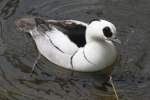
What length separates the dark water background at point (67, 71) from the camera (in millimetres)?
6016

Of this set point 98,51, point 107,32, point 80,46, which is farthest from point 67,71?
point 107,32

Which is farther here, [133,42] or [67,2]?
[67,2]

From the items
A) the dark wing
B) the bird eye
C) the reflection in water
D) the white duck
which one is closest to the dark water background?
the reflection in water

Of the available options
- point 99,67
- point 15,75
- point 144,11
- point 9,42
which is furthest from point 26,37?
point 144,11

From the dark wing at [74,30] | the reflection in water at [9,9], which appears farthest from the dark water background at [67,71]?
the dark wing at [74,30]

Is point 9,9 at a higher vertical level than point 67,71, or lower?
higher

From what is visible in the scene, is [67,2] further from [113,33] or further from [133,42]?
[113,33]

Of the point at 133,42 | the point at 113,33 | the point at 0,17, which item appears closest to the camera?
the point at 113,33

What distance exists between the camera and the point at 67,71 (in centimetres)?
636

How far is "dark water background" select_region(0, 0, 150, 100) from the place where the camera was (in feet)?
19.7

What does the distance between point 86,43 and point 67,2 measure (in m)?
1.55

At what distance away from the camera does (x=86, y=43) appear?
619 centimetres

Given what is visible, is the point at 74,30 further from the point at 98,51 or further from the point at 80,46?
the point at 98,51

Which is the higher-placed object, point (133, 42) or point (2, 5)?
point (2, 5)
